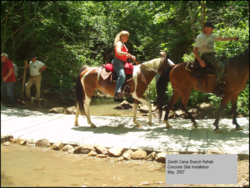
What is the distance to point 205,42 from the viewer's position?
17.1 feet

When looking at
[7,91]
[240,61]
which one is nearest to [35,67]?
[7,91]

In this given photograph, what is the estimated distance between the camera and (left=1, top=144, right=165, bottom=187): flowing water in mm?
3289

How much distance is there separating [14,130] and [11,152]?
1.99 meters

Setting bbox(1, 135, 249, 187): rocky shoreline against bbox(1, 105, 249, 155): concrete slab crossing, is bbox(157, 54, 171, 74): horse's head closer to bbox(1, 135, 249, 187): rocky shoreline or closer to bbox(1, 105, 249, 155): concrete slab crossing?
bbox(1, 105, 249, 155): concrete slab crossing

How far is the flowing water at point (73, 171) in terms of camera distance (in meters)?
3.29

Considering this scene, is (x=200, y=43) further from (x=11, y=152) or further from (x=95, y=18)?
(x=95, y=18)

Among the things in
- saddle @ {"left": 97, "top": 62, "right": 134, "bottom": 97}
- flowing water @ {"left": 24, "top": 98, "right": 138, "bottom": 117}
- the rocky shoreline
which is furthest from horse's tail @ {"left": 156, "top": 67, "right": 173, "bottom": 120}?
flowing water @ {"left": 24, "top": 98, "right": 138, "bottom": 117}

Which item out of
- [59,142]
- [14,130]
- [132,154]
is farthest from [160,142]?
[14,130]

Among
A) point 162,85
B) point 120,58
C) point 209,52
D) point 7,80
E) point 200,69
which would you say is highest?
point 209,52

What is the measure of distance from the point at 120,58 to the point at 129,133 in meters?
1.86

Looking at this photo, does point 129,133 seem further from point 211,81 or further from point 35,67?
point 35,67

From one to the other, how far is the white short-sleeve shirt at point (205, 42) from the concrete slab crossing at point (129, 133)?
1797 millimetres

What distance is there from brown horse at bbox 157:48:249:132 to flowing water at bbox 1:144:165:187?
84.9 inches

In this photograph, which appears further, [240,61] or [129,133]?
[129,133]
